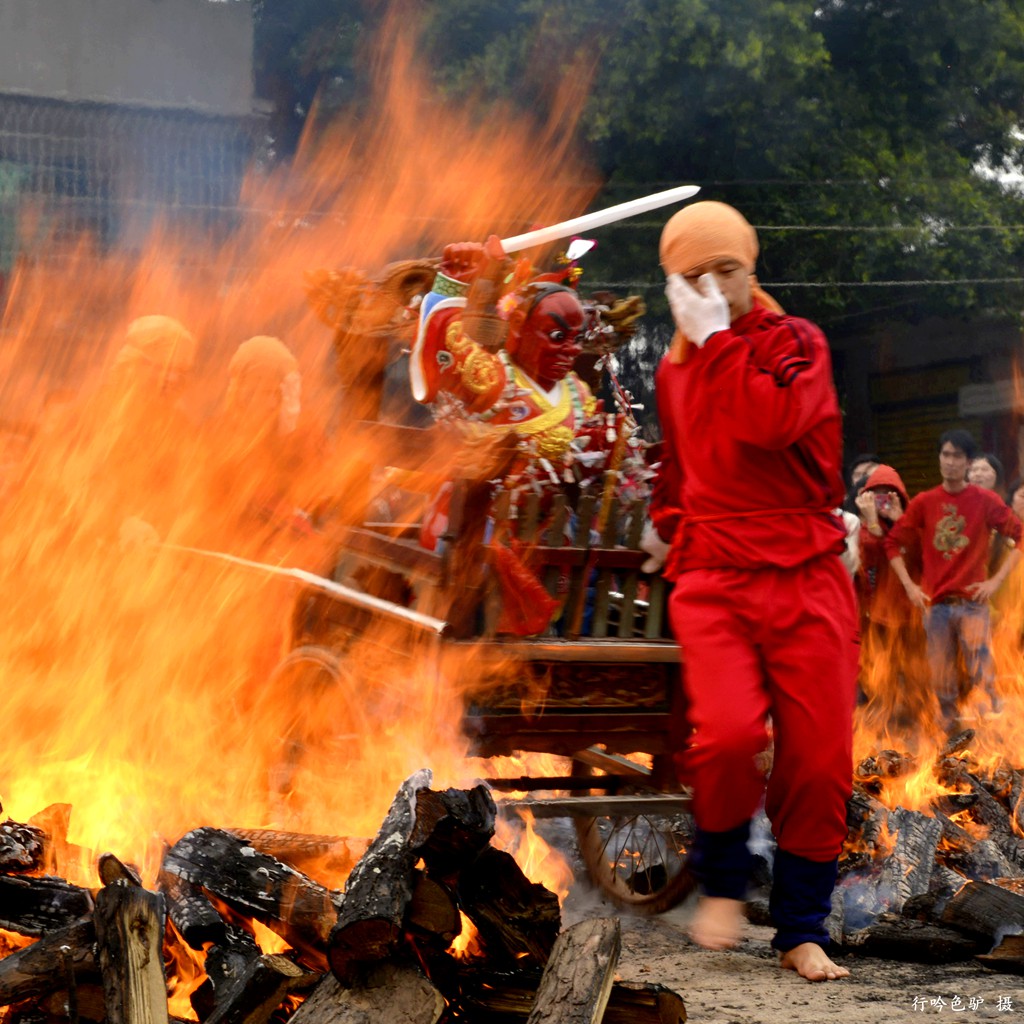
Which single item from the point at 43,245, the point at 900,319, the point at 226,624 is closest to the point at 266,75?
the point at 43,245

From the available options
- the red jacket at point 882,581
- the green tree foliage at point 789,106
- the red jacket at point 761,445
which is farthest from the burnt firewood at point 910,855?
the green tree foliage at point 789,106

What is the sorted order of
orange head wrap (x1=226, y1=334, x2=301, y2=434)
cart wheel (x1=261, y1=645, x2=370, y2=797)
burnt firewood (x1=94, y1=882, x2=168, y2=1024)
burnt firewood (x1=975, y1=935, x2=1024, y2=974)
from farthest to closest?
orange head wrap (x1=226, y1=334, x2=301, y2=434), cart wheel (x1=261, y1=645, x2=370, y2=797), burnt firewood (x1=975, y1=935, x2=1024, y2=974), burnt firewood (x1=94, y1=882, x2=168, y2=1024)

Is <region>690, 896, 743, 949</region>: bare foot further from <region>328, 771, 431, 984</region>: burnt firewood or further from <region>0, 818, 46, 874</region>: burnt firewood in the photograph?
<region>0, 818, 46, 874</region>: burnt firewood

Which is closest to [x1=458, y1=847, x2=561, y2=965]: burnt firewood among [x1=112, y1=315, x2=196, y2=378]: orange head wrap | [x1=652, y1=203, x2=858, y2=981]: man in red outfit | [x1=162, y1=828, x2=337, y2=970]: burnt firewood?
[x1=162, y1=828, x2=337, y2=970]: burnt firewood

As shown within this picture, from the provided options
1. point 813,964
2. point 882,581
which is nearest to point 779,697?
point 813,964

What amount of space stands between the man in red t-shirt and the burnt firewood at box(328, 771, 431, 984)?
6433 mm

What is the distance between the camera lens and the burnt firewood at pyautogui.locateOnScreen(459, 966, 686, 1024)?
10.5 ft

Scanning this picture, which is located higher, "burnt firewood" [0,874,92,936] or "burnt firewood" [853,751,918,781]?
"burnt firewood" [853,751,918,781]

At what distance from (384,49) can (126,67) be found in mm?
4548

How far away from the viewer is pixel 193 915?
3.54m

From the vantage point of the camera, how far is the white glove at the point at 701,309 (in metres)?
3.85

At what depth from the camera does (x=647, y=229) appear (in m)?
16.2

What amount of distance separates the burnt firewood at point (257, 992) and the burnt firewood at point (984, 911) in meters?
2.27

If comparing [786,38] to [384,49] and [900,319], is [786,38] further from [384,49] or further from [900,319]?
[900,319]
